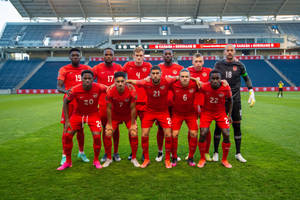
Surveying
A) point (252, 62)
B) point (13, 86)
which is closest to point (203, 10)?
point (252, 62)

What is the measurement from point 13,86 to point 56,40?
50.8ft

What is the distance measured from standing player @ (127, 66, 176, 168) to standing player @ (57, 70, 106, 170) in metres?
0.83

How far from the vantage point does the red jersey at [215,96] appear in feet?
14.9

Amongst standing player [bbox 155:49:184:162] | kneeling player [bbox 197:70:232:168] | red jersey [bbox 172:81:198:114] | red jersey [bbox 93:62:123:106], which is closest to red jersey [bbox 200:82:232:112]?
kneeling player [bbox 197:70:232:168]

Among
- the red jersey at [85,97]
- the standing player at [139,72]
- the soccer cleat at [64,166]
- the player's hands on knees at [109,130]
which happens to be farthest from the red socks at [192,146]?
the soccer cleat at [64,166]

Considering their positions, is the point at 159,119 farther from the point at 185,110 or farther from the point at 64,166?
the point at 64,166

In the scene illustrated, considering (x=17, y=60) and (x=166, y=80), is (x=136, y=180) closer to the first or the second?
(x=166, y=80)

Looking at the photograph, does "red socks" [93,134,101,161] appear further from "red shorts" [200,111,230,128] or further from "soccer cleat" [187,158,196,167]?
"red shorts" [200,111,230,128]

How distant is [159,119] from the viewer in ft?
15.7

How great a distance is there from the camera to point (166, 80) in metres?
4.71

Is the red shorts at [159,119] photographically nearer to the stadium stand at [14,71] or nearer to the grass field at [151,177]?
the grass field at [151,177]

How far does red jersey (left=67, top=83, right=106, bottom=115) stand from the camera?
4574 mm

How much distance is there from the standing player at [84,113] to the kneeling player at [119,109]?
0.70 feet

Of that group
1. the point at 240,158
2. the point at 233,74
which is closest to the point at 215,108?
the point at 233,74
